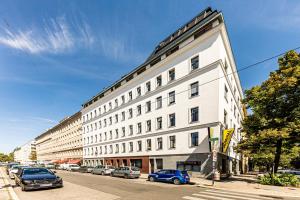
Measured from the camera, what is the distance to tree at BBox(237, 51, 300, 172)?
20366 mm

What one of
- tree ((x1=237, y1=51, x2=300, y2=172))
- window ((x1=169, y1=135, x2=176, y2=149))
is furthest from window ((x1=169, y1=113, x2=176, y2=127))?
tree ((x1=237, y1=51, x2=300, y2=172))

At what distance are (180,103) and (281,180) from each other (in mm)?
13979

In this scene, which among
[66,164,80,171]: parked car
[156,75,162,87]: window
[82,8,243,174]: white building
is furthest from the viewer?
[66,164,80,171]: parked car

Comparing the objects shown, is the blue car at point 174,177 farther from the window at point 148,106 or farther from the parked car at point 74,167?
the parked car at point 74,167

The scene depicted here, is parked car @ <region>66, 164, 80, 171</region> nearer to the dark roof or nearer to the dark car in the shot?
the dark roof

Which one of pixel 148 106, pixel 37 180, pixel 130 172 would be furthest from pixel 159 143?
pixel 37 180

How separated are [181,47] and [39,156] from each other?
111 metres

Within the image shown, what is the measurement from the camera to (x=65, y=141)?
7656 cm

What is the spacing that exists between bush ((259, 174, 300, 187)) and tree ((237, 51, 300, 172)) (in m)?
1.69

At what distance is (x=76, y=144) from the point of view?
66.2m

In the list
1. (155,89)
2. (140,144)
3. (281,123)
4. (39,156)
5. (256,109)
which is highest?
(155,89)

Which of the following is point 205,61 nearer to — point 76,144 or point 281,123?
point 281,123

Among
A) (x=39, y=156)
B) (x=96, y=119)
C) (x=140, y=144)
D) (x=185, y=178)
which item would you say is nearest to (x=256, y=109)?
(x=185, y=178)

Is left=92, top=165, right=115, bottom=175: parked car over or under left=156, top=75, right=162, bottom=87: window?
under
